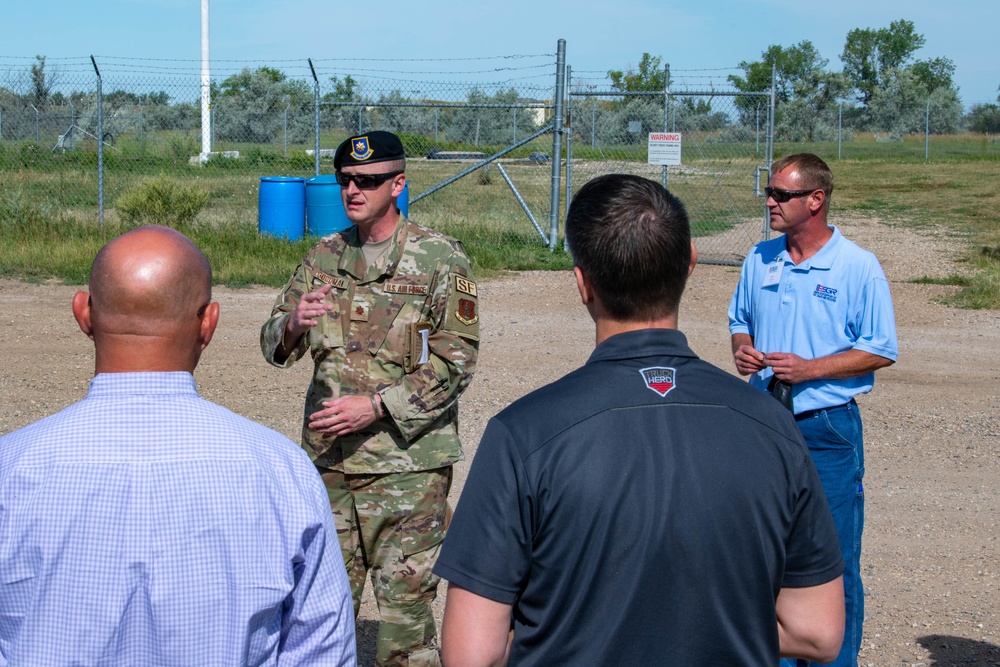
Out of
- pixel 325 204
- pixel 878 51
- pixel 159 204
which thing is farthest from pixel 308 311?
pixel 878 51

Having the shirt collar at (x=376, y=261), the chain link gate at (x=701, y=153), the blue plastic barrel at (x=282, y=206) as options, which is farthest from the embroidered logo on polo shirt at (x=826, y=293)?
the blue plastic barrel at (x=282, y=206)

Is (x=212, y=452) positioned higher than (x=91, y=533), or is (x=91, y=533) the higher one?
(x=212, y=452)

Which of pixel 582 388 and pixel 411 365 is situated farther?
pixel 411 365

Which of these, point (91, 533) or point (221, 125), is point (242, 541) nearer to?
point (91, 533)

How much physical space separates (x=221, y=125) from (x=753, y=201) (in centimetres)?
1239

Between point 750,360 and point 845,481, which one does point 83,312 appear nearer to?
point 750,360

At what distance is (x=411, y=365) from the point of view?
3629 millimetres

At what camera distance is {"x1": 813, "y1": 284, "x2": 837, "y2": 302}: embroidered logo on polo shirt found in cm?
379

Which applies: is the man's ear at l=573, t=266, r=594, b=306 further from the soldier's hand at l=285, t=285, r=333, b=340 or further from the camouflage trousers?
the camouflage trousers

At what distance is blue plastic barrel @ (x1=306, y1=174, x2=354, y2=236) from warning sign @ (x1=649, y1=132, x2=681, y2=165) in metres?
4.02

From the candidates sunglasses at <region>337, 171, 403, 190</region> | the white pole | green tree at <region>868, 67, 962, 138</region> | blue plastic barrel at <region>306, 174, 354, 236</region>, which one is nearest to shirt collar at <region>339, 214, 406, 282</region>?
sunglasses at <region>337, 171, 403, 190</region>

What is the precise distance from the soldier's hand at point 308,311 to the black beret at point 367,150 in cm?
49

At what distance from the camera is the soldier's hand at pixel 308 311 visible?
136 inches

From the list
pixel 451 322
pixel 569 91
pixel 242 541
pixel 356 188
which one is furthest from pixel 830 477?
pixel 569 91
